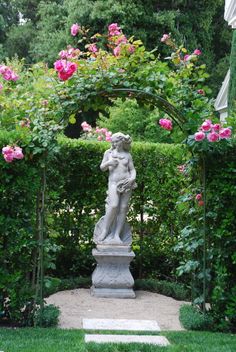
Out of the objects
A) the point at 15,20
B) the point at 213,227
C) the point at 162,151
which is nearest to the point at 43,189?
the point at 213,227

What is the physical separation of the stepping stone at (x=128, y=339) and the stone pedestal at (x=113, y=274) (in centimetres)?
252

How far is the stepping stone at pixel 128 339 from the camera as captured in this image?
5.32m

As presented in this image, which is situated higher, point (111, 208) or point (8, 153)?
point (8, 153)

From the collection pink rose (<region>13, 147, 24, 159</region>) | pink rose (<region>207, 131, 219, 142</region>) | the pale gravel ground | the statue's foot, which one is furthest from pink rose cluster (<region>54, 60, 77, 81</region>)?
the statue's foot

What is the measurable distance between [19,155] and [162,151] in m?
3.96

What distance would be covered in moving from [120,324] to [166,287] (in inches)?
91.5

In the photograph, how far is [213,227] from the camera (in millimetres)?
6242

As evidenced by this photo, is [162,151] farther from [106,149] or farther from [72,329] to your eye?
[72,329]

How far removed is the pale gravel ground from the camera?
6656 mm

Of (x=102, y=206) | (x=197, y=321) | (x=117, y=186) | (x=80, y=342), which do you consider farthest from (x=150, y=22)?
(x=80, y=342)

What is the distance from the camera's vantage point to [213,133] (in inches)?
225

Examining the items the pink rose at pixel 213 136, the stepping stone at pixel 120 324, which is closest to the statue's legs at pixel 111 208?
the stepping stone at pixel 120 324

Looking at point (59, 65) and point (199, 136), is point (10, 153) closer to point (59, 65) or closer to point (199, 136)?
point (59, 65)

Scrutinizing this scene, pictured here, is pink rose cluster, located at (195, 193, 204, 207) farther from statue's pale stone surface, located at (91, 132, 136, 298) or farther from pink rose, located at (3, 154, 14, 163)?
pink rose, located at (3, 154, 14, 163)
